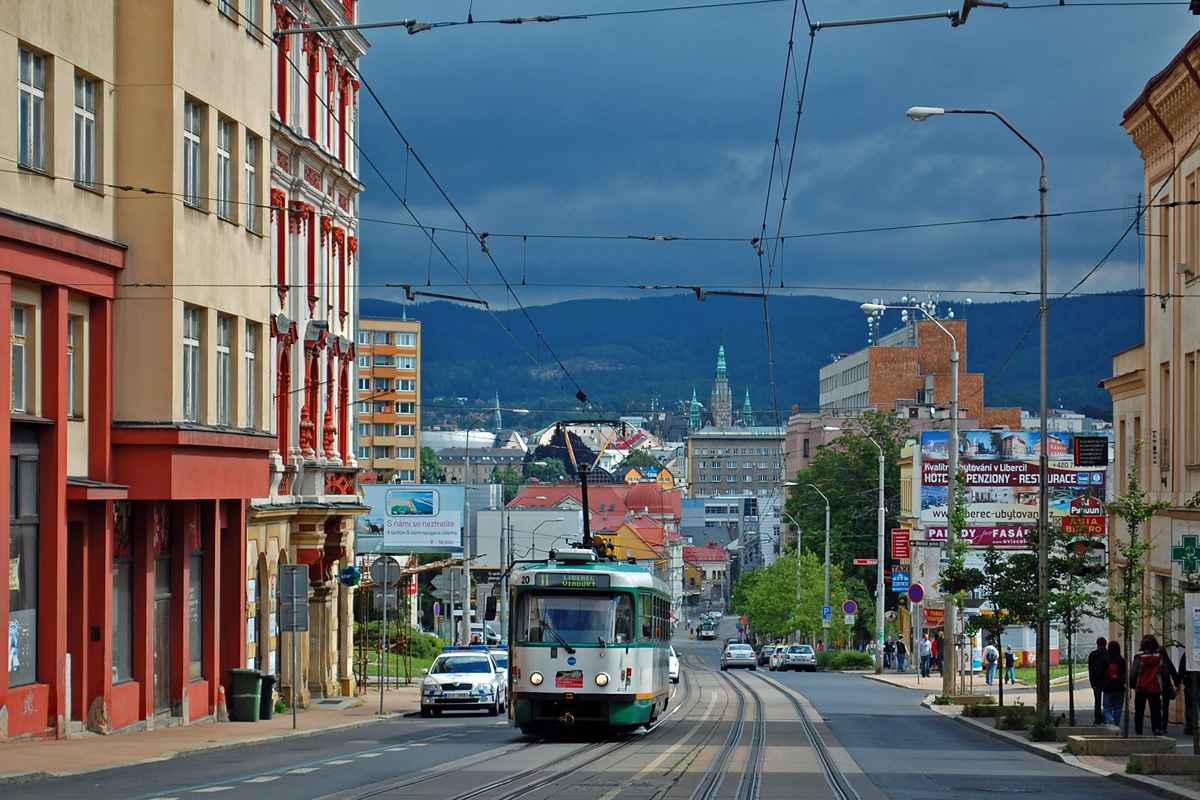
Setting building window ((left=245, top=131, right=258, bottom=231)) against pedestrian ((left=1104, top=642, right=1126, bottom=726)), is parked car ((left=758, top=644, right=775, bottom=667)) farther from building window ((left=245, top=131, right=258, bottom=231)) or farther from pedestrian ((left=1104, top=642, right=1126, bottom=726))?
building window ((left=245, top=131, right=258, bottom=231))

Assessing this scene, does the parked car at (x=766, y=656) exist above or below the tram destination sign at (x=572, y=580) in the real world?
below

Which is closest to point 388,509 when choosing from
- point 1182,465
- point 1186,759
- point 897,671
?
point 897,671

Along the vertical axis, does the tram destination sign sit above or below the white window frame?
below

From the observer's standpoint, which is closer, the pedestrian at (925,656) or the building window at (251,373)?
the building window at (251,373)

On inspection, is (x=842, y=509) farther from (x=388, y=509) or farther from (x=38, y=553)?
(x=38, y=553)

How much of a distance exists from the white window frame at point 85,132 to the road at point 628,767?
28.5ft

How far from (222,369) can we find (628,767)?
39.8 ft

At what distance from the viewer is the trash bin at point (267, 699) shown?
28875 mm

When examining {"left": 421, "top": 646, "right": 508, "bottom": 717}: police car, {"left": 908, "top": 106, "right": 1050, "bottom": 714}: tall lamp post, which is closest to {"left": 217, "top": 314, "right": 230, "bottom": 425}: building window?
{"left": 421, "top": 646, "right": 508, "bottom": 717}: police car

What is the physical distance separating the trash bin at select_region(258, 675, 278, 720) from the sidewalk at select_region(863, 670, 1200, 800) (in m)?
12.7

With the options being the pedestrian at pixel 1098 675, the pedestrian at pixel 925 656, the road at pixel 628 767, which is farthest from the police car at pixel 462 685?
the pedestrian at pixel 925 656

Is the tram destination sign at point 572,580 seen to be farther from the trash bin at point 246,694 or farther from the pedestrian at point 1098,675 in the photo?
the pedestrian at point 1098,675

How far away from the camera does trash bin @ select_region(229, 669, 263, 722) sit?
93.7 ft

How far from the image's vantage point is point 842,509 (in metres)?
99.3
